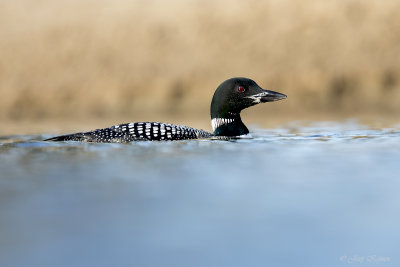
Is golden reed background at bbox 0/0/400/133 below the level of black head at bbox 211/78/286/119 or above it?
above

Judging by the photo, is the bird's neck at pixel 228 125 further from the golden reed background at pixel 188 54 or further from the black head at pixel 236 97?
the golden reed background at pixel 188 54

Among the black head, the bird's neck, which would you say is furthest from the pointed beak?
the bird's neck

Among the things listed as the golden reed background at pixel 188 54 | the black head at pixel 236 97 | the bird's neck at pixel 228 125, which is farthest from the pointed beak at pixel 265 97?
the golden reed background at pixel 188 54

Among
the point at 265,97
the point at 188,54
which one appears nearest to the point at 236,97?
the point at 265,97

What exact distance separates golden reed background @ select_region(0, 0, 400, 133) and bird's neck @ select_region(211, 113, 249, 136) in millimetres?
13951

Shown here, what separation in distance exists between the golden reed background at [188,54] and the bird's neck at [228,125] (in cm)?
1395

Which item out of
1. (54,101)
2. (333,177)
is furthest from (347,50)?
(333,177)

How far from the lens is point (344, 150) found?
5660 millimetres

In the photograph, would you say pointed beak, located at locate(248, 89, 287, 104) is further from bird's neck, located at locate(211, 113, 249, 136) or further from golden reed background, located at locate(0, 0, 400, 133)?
golden reed background, located at locate(0, 0, 400, 133)

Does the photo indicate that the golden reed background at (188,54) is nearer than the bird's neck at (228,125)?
No

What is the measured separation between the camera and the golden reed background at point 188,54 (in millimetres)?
23750

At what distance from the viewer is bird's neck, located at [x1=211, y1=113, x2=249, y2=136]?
7.01 meters

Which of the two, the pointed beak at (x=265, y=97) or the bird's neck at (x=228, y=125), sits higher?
the pointed beak at (x=265, y=97)

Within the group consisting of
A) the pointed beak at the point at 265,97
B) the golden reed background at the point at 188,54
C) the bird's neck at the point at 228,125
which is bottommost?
the bird's neck at the point at 228,125
